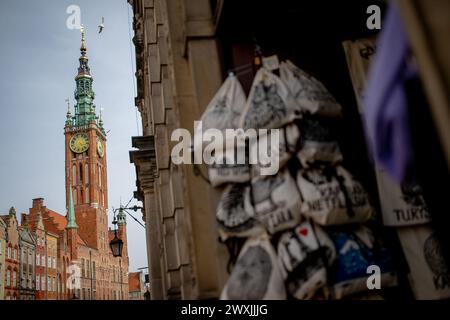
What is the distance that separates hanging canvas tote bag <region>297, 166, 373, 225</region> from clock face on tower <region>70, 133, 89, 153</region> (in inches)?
3883

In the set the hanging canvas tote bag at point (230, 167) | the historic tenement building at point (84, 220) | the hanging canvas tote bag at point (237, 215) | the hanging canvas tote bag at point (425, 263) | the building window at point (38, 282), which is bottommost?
the hanging canvas tote bag at point (425, 263)

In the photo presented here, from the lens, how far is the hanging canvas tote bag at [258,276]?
285 centimetres

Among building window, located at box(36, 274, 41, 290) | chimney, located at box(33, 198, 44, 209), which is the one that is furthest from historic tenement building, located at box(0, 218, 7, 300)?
chimney, located at box(33, 198, 44, 209)

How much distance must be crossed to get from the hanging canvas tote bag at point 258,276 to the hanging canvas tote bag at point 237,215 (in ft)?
0.36

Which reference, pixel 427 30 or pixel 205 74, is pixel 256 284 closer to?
pixel 427 30

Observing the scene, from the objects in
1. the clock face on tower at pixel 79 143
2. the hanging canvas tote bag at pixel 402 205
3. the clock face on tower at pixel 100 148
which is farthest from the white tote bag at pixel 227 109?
the clock face on tower at pixel 100 148

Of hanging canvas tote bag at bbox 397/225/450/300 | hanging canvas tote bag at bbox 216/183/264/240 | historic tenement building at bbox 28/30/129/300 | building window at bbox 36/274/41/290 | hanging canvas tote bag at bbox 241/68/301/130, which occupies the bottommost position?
hanging canvas tote bag at bbox 397/225/450/300

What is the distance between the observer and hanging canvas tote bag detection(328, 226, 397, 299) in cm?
286

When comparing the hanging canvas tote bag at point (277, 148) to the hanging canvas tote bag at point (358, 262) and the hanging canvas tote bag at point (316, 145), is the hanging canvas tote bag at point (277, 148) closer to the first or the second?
the hanging canvas tote bag at point (316, 145)

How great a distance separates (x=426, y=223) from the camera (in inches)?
137

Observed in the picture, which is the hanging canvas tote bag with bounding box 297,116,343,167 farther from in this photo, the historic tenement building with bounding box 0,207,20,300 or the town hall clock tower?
the town hall clock tower

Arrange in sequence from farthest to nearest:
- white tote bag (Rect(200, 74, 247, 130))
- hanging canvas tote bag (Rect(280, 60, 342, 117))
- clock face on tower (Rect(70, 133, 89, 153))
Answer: clock face on tower (Rect(70, 133, 89, 153)), white tote bag (Rect(200, 74, 247, 130)), hanging canvas tote bag (Rect(280, 60, 342, 117))

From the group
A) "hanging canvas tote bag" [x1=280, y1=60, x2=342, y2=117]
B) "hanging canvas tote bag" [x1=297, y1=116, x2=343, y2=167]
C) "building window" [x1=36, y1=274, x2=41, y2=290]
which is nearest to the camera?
"hanging canvas tote bag" [x1=297, y1=116, x2=343, y2=167]

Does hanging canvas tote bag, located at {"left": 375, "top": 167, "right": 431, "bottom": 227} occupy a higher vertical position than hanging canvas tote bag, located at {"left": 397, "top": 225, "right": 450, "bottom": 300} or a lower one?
higher
